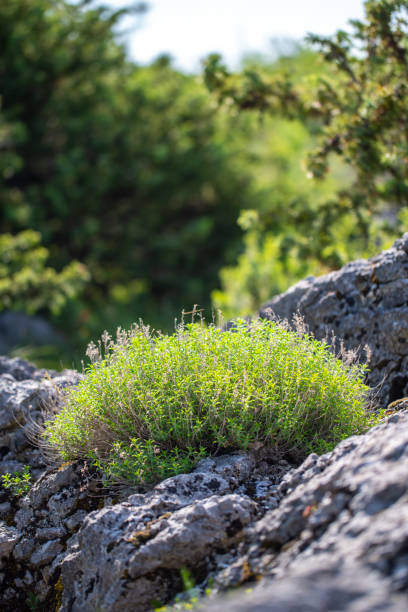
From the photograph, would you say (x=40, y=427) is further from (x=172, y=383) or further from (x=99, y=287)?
(x=99, y=287)

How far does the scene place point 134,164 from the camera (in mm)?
17094

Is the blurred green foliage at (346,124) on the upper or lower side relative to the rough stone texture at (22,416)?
upper

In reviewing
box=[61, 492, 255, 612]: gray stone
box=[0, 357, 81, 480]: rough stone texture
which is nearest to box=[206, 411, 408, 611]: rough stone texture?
box=[61, 492, 255, 612]: gray stone

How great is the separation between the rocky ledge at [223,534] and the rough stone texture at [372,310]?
554mm

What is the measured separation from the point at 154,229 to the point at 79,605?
15701 millimetres

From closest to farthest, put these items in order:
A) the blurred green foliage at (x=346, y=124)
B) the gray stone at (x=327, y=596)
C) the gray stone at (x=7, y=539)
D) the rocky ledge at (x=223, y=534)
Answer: the gray stone at (x=327, y=596), the rocky ledge at (x=223, y=534), the gray stone at (x=7, y=539), the blurred green foliage at (x=346, y=124)

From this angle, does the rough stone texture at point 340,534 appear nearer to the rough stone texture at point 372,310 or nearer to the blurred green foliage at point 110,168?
the rough stone texture at point 372,310

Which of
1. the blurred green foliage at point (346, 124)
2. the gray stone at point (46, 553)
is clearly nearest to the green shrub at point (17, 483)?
the gray stone at point (46, 553)

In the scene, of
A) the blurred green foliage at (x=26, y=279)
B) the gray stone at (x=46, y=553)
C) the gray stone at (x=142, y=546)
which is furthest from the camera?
the blurred green foliage at (x=26, y=279)

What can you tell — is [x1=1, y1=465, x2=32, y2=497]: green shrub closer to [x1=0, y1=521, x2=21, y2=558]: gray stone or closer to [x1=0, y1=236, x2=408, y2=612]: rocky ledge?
[x1=0, y1=236, x2=408, y2=612]: rocky ledge

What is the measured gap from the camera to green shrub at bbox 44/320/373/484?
3658 mm

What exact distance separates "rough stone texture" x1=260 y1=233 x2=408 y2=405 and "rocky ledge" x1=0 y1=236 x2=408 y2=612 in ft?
1.82

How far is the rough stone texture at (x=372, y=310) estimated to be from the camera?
500cm

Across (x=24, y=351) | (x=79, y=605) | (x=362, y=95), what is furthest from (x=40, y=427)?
(x=362, y=95)
